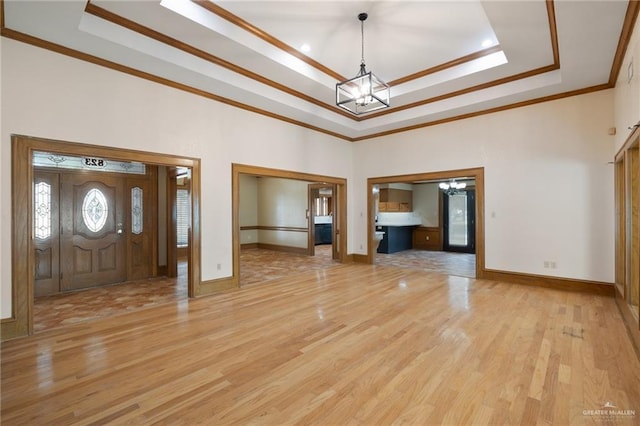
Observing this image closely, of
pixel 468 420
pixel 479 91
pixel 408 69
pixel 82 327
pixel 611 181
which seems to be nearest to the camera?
pixel 468 420

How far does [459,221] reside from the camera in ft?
33.9

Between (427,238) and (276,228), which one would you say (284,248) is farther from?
(427,238)

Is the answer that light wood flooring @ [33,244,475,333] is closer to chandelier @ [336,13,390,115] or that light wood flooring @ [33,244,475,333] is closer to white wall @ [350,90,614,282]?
white wall @ [350,90,614,282]

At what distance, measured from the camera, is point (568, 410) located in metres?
1.96

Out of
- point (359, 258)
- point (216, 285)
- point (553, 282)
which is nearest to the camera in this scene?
point (216, 285)

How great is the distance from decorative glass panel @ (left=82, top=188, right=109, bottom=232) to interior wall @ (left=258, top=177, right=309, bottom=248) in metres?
5.56

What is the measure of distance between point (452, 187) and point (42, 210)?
10.5 meters

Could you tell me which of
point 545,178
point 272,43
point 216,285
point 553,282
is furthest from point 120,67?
point 553,282

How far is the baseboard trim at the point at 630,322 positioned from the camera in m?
2.86

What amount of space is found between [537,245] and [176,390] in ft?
19.2

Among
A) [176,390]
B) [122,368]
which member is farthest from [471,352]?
[122,368]

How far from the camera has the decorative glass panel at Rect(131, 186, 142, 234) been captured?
5.93 meters

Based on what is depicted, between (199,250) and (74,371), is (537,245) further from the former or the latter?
(74,371)

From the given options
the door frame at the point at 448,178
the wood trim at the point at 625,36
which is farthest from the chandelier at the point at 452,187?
the wood trim at the point at 625,36
